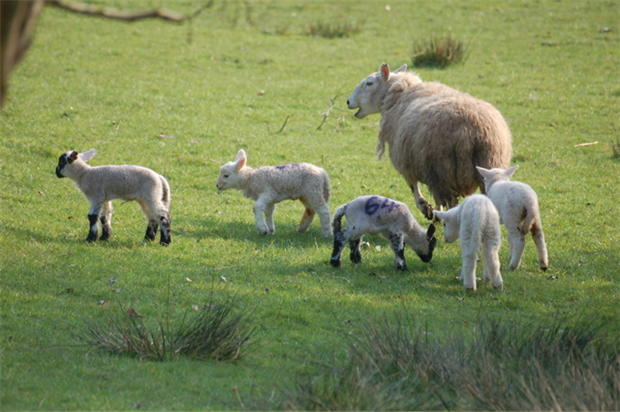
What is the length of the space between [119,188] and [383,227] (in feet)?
11.7

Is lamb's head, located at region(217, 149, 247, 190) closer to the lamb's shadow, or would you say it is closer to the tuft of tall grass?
the lamb's shadow

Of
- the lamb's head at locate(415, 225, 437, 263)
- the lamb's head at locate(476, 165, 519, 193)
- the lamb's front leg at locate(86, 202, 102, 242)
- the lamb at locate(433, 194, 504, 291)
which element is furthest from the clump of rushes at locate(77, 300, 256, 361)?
the lamb's head at locate(476, 165, 519, 193)

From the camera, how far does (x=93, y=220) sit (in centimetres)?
974

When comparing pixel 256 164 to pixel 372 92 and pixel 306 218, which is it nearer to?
pixel 372 92

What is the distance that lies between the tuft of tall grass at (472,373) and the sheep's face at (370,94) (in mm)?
6685

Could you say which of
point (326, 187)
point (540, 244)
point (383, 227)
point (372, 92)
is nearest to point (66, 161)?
point (326, 187)

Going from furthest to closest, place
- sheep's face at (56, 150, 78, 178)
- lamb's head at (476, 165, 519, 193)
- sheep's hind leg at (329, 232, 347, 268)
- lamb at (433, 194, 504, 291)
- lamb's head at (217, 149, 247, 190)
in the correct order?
lamb's head at (217, 149, 247, 190) → sheep's face at (56, 150, 78, 178) → lamb's head at (476, 165, 519, 193) → sheep's hind leg at (329, 232, 347, 268) → lamb at (433, 194, 504, 291)

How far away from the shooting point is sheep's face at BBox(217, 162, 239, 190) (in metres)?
10.8

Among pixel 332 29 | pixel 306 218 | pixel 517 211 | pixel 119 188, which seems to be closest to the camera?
pixel 517 211

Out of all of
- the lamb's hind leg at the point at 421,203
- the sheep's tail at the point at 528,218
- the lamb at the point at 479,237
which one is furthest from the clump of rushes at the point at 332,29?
the lamb at the point at 479,237

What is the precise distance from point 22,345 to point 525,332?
4685 mm

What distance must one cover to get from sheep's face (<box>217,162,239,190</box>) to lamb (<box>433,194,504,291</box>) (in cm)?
380

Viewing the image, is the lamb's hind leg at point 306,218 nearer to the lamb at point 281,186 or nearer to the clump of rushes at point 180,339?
the lamb at point 281,186

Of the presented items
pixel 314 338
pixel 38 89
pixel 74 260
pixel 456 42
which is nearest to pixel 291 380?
pixel 314 338
